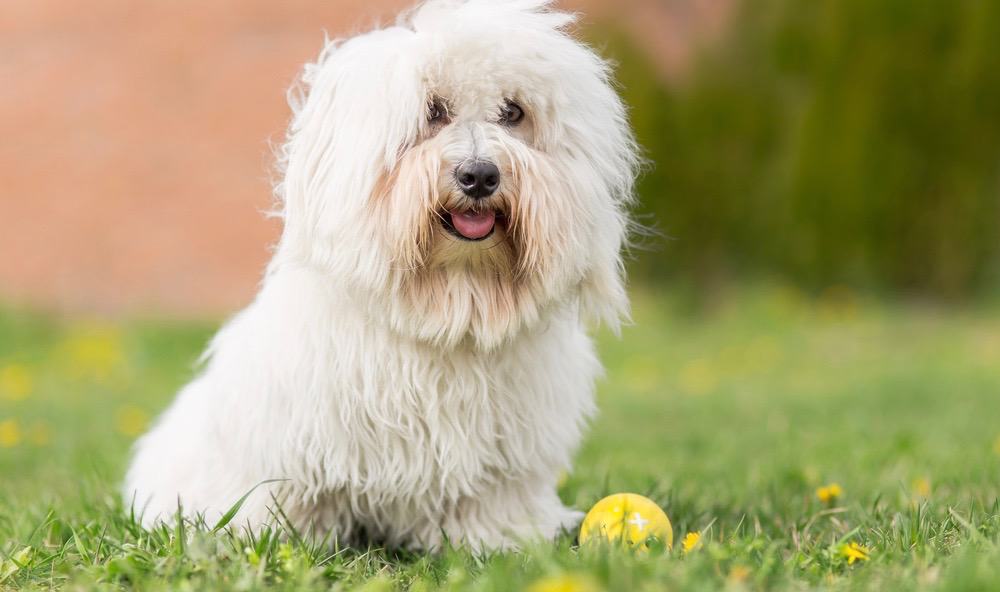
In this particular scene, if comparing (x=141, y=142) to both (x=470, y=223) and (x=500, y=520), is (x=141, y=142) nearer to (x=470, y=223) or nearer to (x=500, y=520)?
(x=500, y=520)

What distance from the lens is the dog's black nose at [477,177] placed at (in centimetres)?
278

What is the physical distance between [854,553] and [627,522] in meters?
0.60

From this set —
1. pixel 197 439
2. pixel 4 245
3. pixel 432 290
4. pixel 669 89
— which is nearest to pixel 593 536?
pixel 432 290

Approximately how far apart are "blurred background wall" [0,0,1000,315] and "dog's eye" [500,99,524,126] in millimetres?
5303

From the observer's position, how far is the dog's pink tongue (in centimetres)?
285

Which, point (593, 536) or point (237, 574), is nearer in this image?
point (237, 574)

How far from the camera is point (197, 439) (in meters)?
3.34

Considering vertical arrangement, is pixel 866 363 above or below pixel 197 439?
below

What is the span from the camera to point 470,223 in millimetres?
2867

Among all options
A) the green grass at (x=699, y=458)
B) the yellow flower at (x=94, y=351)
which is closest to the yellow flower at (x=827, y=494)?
Answer: the green grass at (x=699, y=458)

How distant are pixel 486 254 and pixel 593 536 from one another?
779mm

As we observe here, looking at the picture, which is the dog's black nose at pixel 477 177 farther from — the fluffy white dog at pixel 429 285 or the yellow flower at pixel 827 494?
the yellow flower at pixel 827 494

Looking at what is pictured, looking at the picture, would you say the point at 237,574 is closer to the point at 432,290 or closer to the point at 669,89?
the point at 432,290

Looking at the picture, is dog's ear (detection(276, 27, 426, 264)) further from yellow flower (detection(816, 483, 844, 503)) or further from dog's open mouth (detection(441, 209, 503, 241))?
yellow flower (detection(816, 483, 844, 503))
